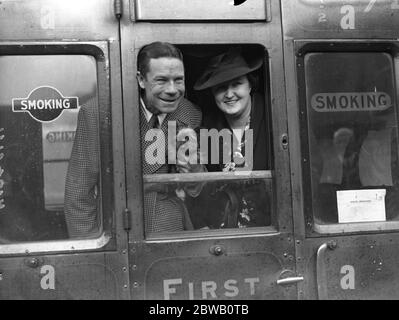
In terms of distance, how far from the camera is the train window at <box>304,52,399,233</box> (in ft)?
9.07

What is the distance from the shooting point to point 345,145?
9.21 feet

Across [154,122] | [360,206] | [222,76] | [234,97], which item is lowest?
[360,206]

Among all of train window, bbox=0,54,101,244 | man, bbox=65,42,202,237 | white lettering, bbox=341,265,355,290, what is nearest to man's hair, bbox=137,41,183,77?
Result: man, bbox=65,42,202,237

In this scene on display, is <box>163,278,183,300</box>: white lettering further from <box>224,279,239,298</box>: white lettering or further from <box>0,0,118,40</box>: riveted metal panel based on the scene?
<box>0,0,118,40</box>: riveted metal panel

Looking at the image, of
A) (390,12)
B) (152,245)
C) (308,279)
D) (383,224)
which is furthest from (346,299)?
(390,12)

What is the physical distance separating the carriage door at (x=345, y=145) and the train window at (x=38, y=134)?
102 centimetres

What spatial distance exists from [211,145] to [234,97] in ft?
0.87

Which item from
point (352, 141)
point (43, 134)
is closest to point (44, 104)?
point (43, 134)

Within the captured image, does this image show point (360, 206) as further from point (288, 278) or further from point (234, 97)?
point (234, 97)

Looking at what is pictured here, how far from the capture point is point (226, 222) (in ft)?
8.86

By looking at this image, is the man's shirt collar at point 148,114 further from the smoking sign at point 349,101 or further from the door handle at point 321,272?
the door handle at point 321,272

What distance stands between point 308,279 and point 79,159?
1.21 m
